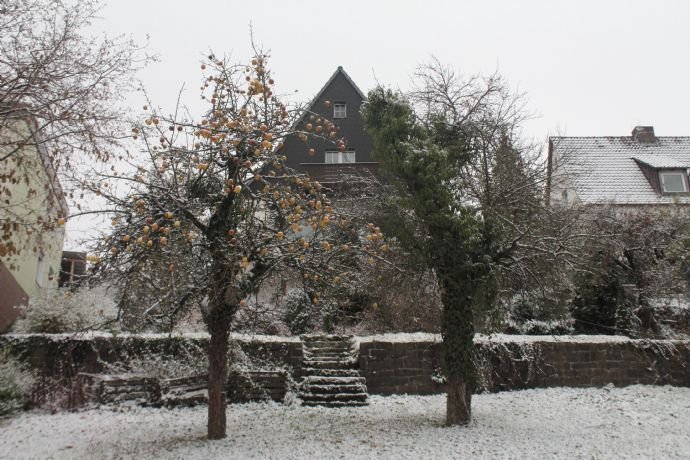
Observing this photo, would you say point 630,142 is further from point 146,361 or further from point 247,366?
point 146,361

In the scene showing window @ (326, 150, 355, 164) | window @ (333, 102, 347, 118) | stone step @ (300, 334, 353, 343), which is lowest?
stone step @ (300, 334, 353, 343)

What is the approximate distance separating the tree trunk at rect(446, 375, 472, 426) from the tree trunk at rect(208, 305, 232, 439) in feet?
12.6

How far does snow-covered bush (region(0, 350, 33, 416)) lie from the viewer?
8891 mm

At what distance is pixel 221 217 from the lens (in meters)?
7.27

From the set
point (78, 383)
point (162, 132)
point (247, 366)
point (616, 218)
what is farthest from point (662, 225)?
point (78, 383)

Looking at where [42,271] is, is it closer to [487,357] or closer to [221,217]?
[221,217]

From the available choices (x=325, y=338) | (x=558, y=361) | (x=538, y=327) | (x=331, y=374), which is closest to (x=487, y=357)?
(x=558, y=361)

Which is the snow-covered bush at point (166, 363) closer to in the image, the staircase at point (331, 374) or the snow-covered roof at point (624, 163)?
the staircase at point (331, 374)

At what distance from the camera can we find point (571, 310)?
46.3ft

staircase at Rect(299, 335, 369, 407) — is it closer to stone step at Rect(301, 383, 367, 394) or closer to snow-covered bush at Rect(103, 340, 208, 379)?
stone step at Rect(301, 383, 367, 394)

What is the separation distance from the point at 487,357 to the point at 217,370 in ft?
22.0

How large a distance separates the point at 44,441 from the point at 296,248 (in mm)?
5130

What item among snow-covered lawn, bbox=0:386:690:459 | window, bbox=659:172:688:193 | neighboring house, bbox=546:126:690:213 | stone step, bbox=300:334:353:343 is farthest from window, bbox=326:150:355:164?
window, bbox=659:172:688:193

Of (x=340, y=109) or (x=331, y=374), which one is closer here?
(x=331, y=374)
